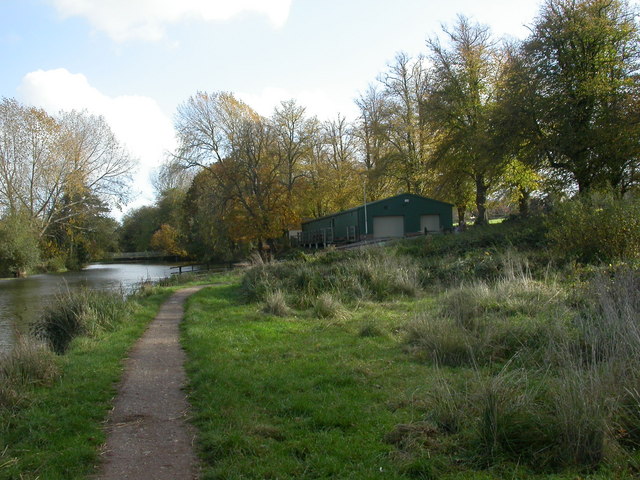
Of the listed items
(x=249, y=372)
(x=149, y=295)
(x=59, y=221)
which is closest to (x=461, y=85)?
(x=149, y=295)

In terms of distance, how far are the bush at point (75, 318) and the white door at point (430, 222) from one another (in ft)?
87.1

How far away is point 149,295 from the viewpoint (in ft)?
64.3

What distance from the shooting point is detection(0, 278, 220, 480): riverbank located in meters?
4.37

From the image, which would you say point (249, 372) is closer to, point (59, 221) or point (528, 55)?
point (528, 55)

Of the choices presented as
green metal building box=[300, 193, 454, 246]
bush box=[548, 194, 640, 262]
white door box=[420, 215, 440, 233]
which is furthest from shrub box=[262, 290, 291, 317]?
white door box=[420, 215, 440, 233]

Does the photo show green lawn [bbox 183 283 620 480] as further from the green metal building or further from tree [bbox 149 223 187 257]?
tree [bbox 149 223 187 257]

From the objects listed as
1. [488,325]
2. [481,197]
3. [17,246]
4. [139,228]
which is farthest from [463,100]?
[139,228]

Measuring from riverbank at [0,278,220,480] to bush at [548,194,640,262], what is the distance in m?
11.8

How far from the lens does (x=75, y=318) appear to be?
1163 centimetres

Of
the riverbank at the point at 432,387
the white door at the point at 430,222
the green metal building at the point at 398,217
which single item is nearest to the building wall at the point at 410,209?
the green metal building at the point at 398,217

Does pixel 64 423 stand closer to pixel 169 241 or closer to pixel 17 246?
pixel 17 246

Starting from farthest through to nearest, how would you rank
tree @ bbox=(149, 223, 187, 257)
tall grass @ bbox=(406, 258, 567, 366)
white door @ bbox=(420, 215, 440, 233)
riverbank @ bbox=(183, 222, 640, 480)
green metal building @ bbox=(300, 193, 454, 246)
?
tree @ bbox=(149, 223, 187, 257), white door @ bbox=(420, 215, 440, 233), green metal building @ bbox=(300, 193, 454, 246), tall grass @ bbox=(406, 258, 567, 366), riverbank @ bbox=(183, 222, 640, 480)

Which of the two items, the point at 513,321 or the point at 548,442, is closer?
the point at 548,442

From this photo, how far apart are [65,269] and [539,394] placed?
4916cm
